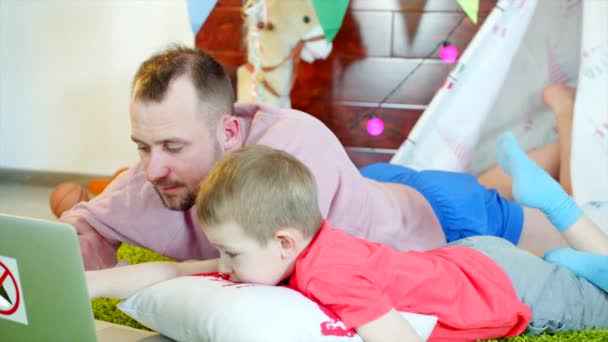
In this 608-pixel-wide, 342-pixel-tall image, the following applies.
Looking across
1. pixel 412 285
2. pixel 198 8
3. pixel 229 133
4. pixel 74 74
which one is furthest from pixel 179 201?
pixel 74 74

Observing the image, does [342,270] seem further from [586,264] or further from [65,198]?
[65,198]

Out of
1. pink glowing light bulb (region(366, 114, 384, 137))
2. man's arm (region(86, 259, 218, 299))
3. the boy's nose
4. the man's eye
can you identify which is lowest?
pink glowing light bulb (region(366, 114, 384, 137))

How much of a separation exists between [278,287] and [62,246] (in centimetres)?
32

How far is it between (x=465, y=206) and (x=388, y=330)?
75 centimetres

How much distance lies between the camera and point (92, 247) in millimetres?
1622

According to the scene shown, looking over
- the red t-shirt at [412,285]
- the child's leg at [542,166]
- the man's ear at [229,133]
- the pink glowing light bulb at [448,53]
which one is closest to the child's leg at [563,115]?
the child's leg at [542,166]

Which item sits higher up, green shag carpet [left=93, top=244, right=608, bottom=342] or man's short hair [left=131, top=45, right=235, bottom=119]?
man's short hair [left=131, top=45, right=235, bottom=119]

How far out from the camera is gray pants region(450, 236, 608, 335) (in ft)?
4.72

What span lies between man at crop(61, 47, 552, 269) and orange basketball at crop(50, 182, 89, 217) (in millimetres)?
925

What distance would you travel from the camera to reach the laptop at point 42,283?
3.49 feet

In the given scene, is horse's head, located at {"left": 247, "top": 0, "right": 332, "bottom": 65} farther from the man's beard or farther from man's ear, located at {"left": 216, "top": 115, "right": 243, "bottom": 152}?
the man's beard

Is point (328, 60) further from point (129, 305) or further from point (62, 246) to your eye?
point (62, 246)

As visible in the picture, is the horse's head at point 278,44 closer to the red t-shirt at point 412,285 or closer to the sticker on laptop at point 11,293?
the red t-shirt at point 412,285

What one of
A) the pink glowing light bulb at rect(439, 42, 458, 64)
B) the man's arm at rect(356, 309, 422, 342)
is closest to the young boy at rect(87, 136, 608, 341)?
the man's arm at rect(356, 309, 422, 342)
